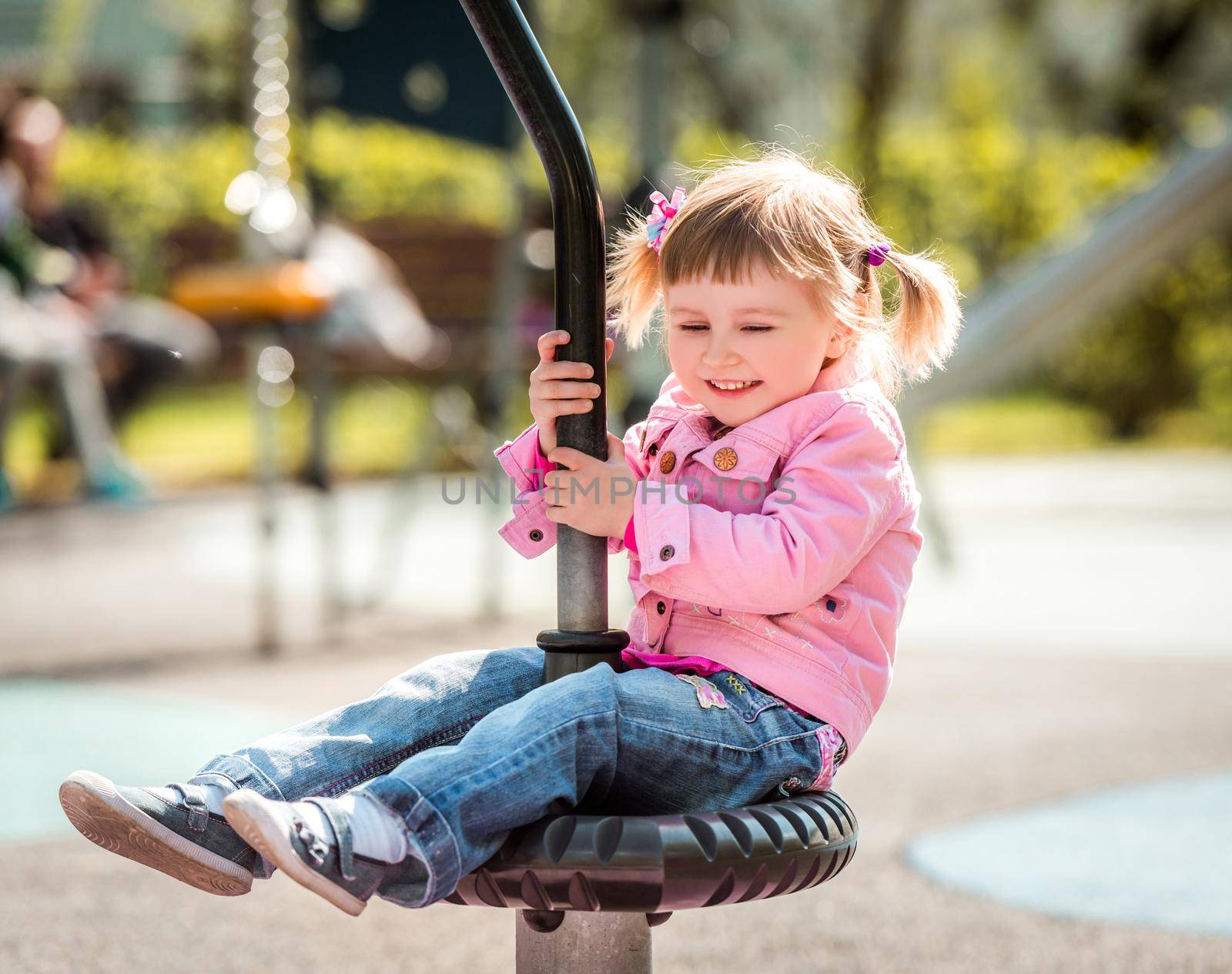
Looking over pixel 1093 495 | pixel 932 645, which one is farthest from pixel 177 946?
pixel 1093 495

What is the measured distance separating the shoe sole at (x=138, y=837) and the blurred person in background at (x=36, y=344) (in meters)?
6.35

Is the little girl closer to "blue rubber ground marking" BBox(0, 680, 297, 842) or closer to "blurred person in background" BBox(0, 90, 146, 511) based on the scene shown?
"blue rubber ground marking" BBox(0, 680, 297, 842)

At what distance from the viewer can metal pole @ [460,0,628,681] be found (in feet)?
4.74

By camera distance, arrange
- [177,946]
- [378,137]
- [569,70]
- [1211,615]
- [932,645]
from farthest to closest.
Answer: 1. [569,70]
2. [378,137]
3. [1211,615]
4. [932,645]
5. [177,946]

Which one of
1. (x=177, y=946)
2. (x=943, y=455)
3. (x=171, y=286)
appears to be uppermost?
(x=171, y=286)

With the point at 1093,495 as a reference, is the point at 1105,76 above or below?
above

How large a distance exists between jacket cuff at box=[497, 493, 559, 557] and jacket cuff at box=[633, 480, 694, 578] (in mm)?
173

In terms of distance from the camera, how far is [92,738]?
12.1 ft

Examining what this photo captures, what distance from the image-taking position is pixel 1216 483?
27.9 feet

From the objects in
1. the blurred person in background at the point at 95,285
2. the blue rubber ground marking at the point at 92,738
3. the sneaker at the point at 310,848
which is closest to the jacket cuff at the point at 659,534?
the sneaker at the point at 310,848

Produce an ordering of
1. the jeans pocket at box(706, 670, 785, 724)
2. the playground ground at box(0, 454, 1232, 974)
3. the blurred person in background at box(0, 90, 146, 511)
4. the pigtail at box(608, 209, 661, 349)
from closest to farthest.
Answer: the jeans pocket at box(706, 670, 785, 724), the pigtail at box(608, 209, 661, 349), the playground ground at box(0, 454, 1232, 974), the blurred person in background at box(0, 90, 146, 511)

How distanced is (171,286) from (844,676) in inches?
433

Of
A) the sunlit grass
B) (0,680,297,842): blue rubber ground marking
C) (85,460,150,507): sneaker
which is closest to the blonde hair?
(0,680,297,842): blue rubber ground marking

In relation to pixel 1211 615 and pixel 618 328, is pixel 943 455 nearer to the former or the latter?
pixel 1211 615
